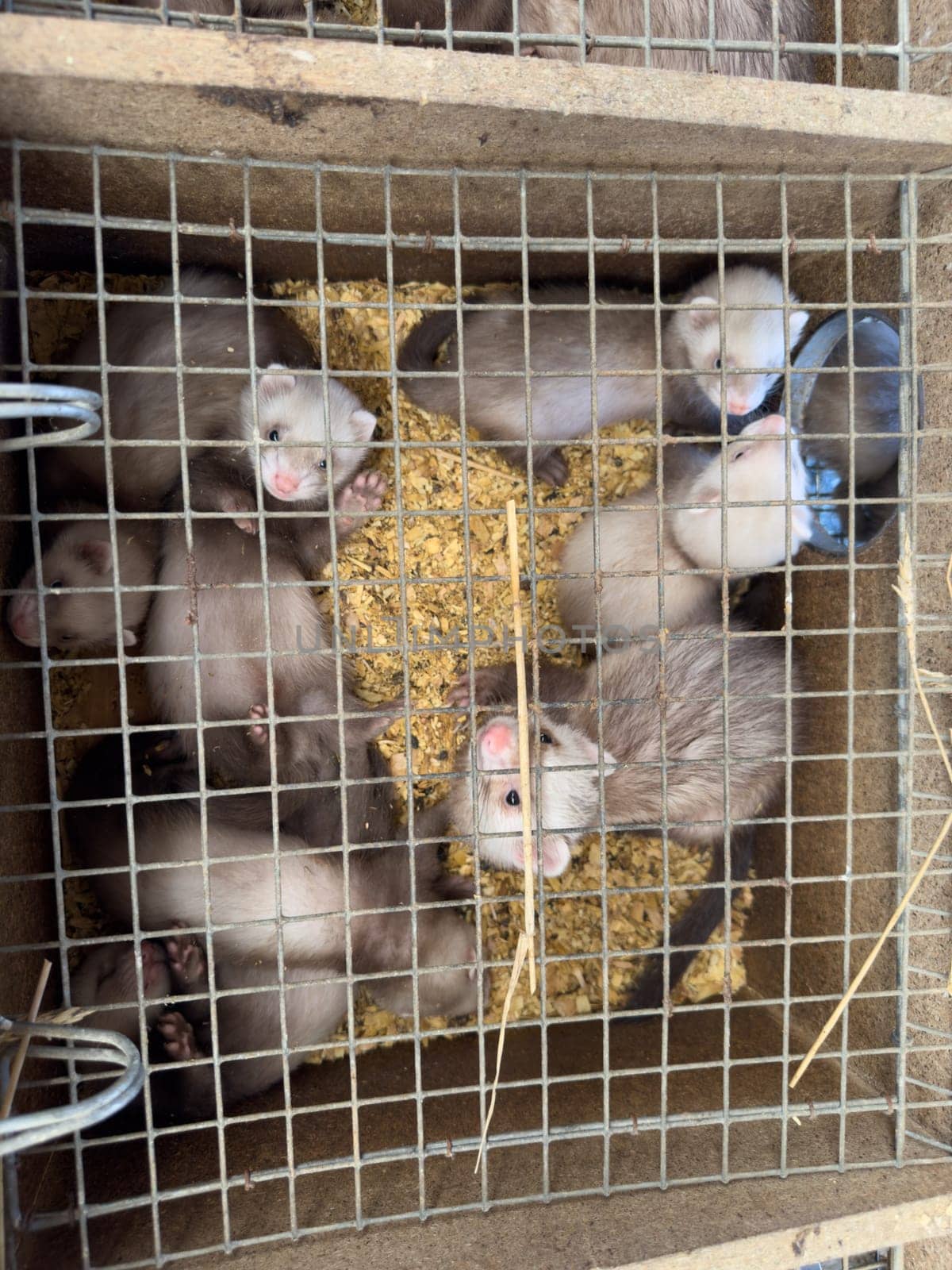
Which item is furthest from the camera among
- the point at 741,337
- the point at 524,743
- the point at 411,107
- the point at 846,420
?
the point at 741,337

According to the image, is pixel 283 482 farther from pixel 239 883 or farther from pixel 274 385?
pixel 239 883

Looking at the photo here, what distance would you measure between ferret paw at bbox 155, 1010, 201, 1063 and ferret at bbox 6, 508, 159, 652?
3.26 ft

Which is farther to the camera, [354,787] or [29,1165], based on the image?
[354,787]

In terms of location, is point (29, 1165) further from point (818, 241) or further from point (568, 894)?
point (818, 241)

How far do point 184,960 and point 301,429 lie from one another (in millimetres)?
1456

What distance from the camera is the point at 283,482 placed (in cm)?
230

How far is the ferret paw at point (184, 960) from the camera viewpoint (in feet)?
7.70

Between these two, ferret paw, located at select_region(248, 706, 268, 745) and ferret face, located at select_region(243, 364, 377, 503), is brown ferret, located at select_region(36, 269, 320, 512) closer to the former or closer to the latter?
ferret face, located at select_region(243, 364, 377, 503)

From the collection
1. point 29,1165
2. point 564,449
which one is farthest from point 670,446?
point 29,1165

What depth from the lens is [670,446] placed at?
288 centimetres

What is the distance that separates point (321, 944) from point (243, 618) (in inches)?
35.7

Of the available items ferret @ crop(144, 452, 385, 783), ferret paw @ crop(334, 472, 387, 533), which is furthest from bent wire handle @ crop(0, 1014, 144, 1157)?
ferret paw @ crop(334, 472, 387, 533)

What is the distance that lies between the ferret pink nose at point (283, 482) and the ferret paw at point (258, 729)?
581 millimetres

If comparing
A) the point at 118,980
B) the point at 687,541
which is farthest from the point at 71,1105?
the point at 687,541
